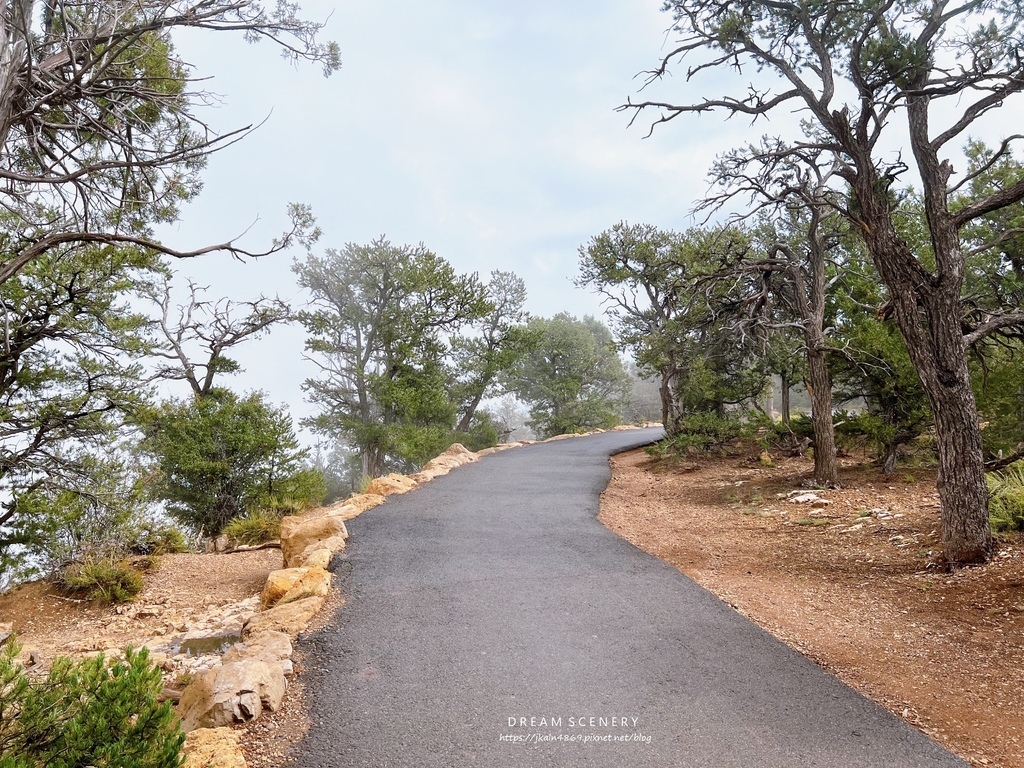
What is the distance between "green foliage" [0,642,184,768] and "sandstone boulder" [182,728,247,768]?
0.51 meters

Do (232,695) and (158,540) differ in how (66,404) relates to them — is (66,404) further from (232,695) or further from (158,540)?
(232,695)

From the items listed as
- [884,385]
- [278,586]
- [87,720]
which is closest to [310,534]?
[278,586]

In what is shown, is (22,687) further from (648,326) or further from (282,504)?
(648,326)

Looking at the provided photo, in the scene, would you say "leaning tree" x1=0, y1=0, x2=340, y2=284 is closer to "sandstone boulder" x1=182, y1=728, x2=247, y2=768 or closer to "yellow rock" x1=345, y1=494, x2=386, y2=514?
"sandstone boulder" x1=182, y1=728, x2=247, y2=768

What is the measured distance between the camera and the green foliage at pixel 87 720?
1.88 m

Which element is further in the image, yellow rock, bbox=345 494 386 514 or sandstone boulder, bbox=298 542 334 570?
yellow rock, bbox=345 494 386 514

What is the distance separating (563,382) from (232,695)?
28.5 meters

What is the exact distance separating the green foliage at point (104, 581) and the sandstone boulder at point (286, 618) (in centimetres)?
377

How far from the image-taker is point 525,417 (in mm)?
67250

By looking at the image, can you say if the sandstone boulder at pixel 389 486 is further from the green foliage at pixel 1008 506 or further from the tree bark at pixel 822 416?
the green foliage at pixel 1008 506

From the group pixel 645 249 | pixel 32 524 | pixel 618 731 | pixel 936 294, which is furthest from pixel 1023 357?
pixel 32 524

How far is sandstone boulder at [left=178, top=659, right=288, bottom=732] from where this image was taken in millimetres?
2938

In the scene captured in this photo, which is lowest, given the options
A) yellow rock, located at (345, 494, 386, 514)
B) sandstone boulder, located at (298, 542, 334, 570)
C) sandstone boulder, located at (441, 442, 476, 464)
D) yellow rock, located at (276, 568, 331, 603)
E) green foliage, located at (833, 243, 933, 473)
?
yellow rock, located at (276, 568, 331, 603)

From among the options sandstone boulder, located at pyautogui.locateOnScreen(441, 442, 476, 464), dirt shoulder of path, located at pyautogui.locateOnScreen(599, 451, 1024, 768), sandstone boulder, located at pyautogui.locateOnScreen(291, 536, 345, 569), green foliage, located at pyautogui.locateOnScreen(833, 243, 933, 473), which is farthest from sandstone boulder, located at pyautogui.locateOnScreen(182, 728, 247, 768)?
sandstone boulder, located at pyautogui.locateOnScreen(441, 442, 476, 464)
